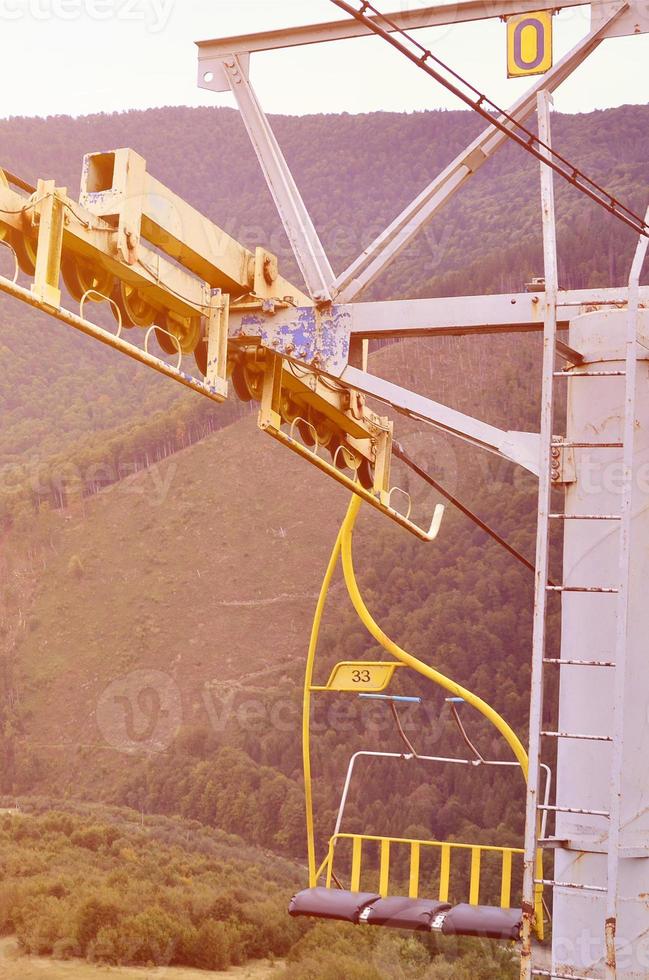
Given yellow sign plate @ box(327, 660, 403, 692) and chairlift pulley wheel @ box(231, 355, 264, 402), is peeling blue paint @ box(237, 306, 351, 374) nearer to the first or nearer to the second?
chairlift pulley wheel @ box(231, 355, 264, 402)

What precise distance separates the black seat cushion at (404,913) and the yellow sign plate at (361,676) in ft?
5.28

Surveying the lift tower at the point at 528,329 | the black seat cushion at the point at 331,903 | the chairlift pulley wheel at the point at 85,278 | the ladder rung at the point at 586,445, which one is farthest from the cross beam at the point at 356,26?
the black seat cushion at the point at 331,903

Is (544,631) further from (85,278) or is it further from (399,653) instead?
(399,653)

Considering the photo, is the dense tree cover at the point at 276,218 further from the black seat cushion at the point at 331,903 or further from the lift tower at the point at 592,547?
the lift tower at the point at 592,547

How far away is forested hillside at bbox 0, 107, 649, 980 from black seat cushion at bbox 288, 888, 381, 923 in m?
22.1

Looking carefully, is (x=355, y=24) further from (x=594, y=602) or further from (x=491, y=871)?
(x=491, y=871)

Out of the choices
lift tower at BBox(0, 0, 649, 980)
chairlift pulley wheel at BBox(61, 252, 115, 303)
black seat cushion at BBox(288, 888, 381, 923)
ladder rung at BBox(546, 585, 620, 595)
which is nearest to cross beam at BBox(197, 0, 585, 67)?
lift tower at BBox(0, 0, 649, 980)

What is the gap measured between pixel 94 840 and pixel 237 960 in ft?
44.0

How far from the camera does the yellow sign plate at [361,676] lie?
877cm

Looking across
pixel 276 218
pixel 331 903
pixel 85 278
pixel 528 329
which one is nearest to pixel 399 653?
pixel 331 903

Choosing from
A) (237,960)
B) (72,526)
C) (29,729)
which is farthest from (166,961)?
(72,526)

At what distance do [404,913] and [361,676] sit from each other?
2104 millimetres

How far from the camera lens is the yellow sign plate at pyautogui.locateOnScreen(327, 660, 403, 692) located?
877 centimetres

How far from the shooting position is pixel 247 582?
52.3 m
